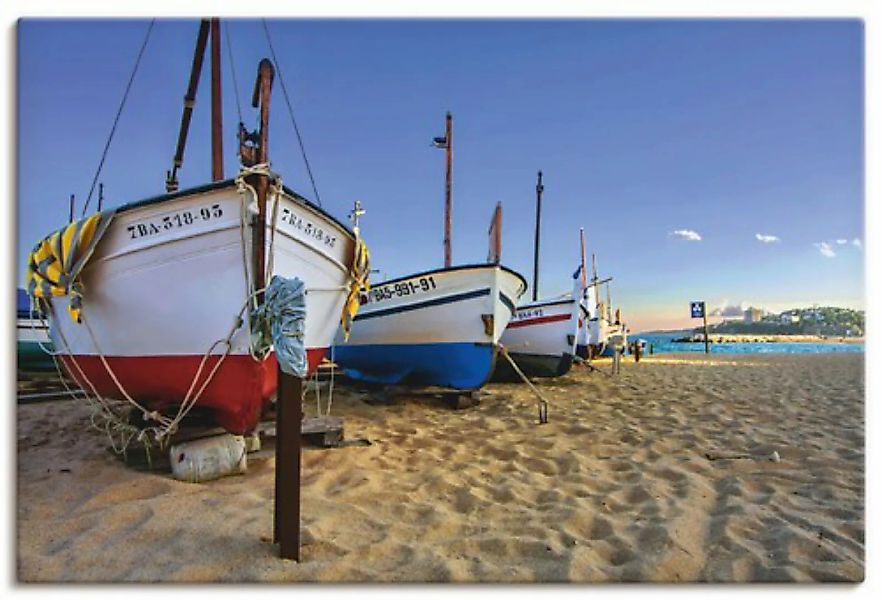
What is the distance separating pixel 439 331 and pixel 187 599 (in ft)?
16.5

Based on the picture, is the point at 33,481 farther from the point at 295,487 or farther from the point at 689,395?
the point at 689,395

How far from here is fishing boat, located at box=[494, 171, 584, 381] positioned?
1012 centimetres

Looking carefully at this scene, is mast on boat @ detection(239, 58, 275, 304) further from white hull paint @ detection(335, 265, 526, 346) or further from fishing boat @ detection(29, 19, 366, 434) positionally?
white hull paint @ detection(335, 265, 526, 346)

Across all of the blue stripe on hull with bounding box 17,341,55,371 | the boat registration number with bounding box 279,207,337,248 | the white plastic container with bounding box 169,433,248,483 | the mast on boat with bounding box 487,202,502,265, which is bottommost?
the white plastic container with bounding box 169,433,248,483

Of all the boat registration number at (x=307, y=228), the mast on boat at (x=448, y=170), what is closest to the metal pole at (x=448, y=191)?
the mast on boat at (x=448, y=170)

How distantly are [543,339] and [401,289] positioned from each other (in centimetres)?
427

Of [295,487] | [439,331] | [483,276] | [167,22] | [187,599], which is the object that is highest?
[167,22]

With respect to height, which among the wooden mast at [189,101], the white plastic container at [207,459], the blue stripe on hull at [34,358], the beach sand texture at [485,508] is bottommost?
the beach sand texture at [485,508]

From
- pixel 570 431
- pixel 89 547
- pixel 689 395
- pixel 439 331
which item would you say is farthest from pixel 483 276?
pixel 89 547

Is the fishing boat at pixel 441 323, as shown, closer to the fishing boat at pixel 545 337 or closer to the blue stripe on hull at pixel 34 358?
the fishing boat at pixel 545 337

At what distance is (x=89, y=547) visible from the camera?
7.61ft

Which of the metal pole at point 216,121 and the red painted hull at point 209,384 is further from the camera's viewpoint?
the metal pole at point 216,121

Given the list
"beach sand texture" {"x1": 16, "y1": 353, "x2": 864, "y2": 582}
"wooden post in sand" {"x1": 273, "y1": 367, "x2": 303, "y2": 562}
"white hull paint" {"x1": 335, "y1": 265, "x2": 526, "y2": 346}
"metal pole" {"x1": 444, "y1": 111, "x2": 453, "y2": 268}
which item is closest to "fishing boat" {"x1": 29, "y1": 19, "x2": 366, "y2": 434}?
"beach sand texture" {"x1": 16, "y1": 353, "x2": 864, "y2": 582}

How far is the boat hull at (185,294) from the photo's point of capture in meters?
3.21
